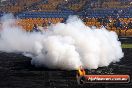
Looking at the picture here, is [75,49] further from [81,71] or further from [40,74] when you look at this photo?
[40,74]

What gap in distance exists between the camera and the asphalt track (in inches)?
3723

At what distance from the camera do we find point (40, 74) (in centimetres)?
10800

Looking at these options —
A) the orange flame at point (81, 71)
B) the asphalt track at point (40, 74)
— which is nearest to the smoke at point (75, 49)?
the orange flame at point (81, 71)

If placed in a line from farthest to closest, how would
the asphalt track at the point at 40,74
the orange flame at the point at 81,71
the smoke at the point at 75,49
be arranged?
the smoke at the point at 75,49, the orange flame at the point at 81,71, the asphalt track at the point at 40,74

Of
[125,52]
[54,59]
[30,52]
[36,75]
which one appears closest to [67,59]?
[54,59]

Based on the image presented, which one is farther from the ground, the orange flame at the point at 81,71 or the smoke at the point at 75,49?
the smoke at the point at 75,49

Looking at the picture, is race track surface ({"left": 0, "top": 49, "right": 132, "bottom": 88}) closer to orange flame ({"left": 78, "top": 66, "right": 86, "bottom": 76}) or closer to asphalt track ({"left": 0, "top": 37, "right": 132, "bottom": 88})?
asphalt track ({"left": 0, "top": 37, "right": 132, "bottom": 88})

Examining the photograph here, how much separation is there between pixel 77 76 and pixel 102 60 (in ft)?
63.5

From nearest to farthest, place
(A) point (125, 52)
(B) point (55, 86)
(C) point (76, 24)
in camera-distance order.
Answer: (B) point (55, 86)
(C) point (76, 24)
(A) point (125, 52)

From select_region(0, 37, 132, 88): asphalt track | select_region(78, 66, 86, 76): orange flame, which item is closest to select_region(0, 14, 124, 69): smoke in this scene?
select_region(78, 66, 86, 76): orange flame

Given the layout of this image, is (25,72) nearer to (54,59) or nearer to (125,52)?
(54,59)

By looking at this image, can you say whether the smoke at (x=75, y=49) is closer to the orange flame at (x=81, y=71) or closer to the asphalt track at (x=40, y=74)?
the orange flame at (x=81, y=71)

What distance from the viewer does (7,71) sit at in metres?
113

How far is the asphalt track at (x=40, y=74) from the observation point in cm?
9456
